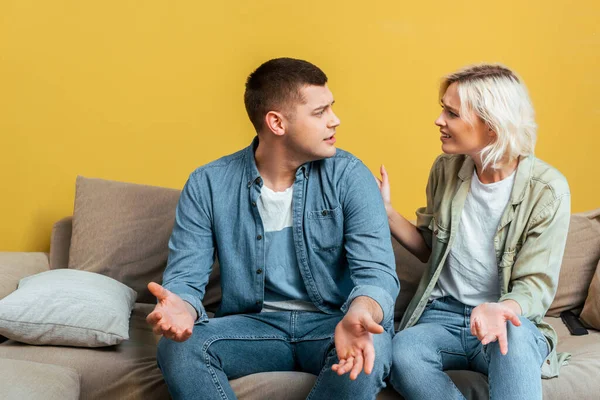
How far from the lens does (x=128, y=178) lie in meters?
3.17

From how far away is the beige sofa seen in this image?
84.1 inches

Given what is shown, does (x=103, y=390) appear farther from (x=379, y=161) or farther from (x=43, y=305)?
(x=379, y=161)

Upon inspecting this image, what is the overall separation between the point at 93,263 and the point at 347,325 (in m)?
1.16

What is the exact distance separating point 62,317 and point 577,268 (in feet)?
5.32

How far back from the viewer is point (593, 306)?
2.63 m

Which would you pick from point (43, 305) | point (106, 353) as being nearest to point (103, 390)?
point (106, 353)

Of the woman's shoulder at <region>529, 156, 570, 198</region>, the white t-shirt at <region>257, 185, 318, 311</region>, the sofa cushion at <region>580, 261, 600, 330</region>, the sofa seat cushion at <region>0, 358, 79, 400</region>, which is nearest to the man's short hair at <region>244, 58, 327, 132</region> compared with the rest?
the white t-shirt at <region>257, 185, 318, 311</region>

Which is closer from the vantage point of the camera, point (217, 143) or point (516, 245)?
point (516, 245)

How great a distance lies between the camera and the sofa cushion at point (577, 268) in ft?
8.96

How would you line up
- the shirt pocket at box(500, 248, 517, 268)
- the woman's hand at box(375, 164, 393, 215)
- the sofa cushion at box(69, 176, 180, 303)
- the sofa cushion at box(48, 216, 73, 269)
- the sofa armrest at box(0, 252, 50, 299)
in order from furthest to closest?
the sofa cushion at box(48, 216, 73, 269), the sofa cushion at box(69, 176, 180, 303), the sofa armrest at box(0, 252, 50, 299), the woman's hand at box(375, 164, 393, 215), the shirt pocket at box(500, 248, 517, 268)

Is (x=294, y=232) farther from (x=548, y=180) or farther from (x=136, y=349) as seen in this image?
(x=548, y=180)

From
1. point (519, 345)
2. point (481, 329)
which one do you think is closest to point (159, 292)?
point (481, 329)

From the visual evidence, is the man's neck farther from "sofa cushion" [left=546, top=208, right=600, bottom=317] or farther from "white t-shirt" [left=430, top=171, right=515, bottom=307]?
"sofa cushion" [left=546, top=208, right=600, bottom=317]

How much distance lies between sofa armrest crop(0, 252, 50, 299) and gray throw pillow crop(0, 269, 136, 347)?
25cm
